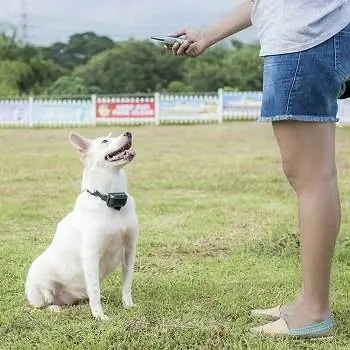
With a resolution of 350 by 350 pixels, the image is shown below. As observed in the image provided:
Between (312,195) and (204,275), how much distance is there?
5.03ft

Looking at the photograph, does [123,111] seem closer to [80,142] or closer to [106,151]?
[80,142]

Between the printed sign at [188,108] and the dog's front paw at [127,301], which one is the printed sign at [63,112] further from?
the dog's front paw at [127,301]

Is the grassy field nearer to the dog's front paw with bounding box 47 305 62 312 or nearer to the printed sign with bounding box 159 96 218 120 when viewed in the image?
the dog's front paw with bounding box 47 305 62 312

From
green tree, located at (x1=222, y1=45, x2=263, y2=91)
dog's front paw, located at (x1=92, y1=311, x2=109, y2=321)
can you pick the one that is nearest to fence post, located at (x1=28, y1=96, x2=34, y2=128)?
green tree, located at (x1=222, y1=45, x2=263, y2=91)

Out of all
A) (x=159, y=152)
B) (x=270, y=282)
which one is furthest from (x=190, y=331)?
(x=159, y=152)

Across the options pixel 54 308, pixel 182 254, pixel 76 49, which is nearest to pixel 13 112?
pixel 182 254

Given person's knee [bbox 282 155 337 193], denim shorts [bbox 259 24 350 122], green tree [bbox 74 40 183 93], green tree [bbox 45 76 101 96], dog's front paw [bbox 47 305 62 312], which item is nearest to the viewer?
denim shorts [bbox 259 24 350 122]

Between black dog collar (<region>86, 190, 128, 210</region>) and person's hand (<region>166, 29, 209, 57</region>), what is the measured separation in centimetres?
72

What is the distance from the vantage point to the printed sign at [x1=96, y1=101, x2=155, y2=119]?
23.3 meters

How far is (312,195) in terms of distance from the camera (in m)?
2.99

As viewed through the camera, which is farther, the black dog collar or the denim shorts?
the black dog collar

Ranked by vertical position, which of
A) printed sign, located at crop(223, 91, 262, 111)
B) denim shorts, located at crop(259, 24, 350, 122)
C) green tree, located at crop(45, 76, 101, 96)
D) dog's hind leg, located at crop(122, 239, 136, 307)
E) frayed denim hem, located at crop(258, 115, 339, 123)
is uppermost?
denim shorts, located at crop(259, 24, 350, 122)

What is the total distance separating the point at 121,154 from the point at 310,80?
3.69 ft

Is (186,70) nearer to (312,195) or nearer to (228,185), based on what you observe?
(228,185)
